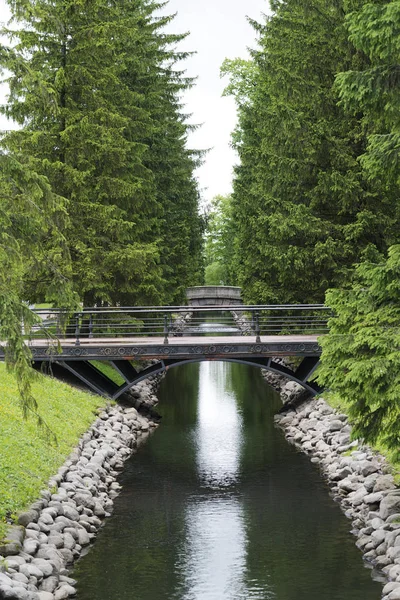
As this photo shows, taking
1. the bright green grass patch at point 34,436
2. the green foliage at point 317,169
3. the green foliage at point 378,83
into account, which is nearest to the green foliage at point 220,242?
the green foliage at point 317,169

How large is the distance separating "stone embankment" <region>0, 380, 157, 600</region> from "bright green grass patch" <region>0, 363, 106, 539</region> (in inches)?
9.3

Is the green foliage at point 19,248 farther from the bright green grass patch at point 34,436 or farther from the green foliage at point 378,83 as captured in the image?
the green foliage at point 378,83

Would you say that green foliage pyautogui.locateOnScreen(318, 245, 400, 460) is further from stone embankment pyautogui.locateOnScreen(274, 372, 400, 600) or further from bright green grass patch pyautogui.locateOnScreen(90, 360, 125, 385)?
bright green grass patch pyautogui.locateOnScreen(90, 360, 125, 385)

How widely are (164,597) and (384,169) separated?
695 centimetres

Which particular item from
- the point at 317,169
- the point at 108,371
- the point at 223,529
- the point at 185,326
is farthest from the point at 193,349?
the point at 223,529

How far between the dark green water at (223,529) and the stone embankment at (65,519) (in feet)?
0.91

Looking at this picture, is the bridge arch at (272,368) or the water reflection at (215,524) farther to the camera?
the bridge arch at (272,368)

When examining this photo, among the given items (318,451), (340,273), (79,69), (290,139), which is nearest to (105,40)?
(79,69)

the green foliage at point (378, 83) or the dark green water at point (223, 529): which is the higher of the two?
the green foliage at point (378, 83)

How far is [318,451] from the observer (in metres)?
17.9

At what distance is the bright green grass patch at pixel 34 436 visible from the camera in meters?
11.8

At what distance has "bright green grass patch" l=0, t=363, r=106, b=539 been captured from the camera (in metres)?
11.8

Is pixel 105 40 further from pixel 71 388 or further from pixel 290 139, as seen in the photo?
pixel 71 388

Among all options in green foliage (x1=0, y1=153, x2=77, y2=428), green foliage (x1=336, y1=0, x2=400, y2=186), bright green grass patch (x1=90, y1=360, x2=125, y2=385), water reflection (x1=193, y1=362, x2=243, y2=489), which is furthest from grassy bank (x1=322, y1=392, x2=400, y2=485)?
bright green grass patch (x1=90, y1=360, x2=125, y2=385)
